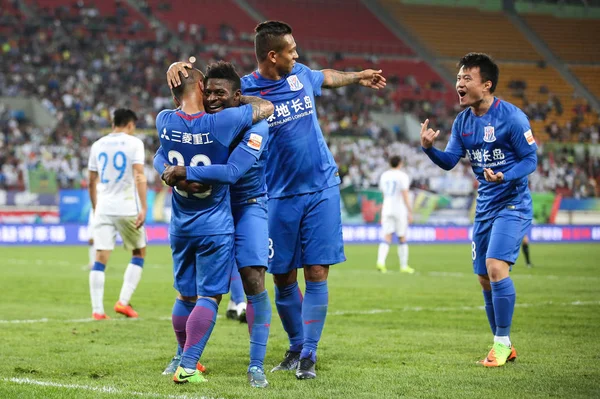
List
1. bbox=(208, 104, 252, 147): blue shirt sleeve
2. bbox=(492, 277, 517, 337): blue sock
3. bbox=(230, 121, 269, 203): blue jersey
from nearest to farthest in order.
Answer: bbox=(208, 104, 252, 147): blue shirt sleeve, bbox=(230, 121, 269, 203): blue jersey, bbox=(492, 277, 517, 337): blue sock

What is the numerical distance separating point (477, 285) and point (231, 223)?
10.2m

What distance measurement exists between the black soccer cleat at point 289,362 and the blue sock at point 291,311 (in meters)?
0.06

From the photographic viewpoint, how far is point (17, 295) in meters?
13.8

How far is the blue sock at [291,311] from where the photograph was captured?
7508mm

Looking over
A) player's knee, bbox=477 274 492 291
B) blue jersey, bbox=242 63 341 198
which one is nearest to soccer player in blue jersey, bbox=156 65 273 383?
blue jersey, bbox=242 63 341 198

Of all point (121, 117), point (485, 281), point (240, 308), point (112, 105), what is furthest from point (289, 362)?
point (112, 105)

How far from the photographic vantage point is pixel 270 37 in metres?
7.14

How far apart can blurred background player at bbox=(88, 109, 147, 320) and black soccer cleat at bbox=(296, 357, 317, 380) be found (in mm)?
4903

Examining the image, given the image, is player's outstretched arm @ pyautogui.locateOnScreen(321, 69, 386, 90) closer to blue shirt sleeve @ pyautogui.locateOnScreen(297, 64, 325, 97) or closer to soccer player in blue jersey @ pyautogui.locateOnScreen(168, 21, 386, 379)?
blue shirt sleeve @ pyautogui.locateOnScreen(297, 64, 325, 97)

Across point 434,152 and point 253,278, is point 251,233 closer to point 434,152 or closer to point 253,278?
point 253,278

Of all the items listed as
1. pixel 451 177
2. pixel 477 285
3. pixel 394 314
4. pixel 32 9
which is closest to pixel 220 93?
pixel 394 314

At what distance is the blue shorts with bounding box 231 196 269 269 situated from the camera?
6668mm

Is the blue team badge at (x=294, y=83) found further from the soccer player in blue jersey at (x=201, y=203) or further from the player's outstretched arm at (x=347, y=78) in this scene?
the soccer player in blue jersey at (x=201, y=203)

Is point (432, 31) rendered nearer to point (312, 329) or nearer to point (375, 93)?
point (375, 93)
